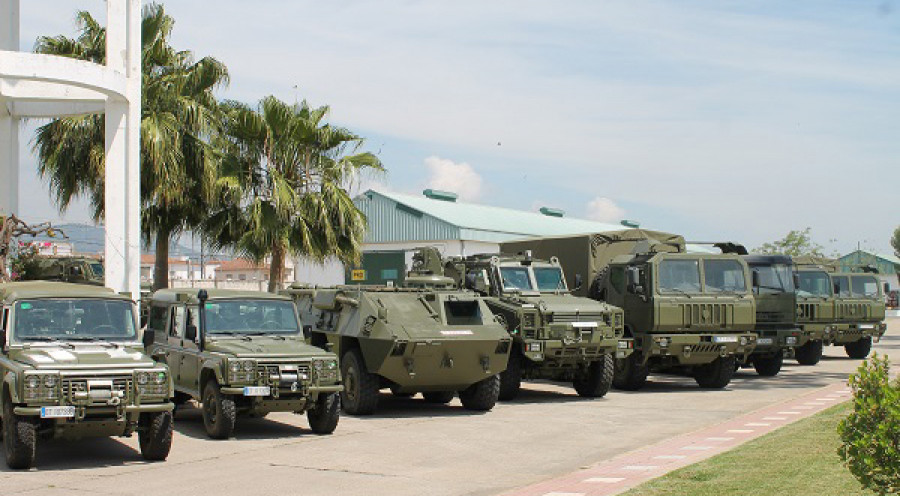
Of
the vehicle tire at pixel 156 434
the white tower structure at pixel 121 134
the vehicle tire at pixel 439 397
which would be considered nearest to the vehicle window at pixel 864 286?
the vehicle tire at pixel 439 397

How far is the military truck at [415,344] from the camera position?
49.2ft

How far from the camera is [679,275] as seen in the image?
19.2 m

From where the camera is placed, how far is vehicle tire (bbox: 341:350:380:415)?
1531 cm

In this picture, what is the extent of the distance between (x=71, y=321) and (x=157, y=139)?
10459 millimetres

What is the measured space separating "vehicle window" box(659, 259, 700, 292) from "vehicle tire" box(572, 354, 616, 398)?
6.44 ft

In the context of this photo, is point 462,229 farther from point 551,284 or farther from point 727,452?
point 727,452

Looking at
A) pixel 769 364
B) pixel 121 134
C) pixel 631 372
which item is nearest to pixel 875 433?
pixel 631 372

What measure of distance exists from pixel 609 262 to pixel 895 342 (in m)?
18.6

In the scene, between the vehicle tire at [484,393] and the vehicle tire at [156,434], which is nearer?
the vehicle tire at [156,434]

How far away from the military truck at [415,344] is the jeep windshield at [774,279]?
8.48 m

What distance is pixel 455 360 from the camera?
15.1 metres

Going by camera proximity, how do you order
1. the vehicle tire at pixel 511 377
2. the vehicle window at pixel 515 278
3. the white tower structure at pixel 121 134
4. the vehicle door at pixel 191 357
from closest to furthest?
the vehicle door at pixel 191 357 → the vehicle tire at pixel 511 377 → the white tower structure at pixel 121 134 → the vehicle window at pixel 515 278

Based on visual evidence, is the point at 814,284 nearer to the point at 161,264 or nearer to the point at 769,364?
the point at 769,364

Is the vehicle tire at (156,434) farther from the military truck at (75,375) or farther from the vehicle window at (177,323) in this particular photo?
the vehicle window at (177,323)
